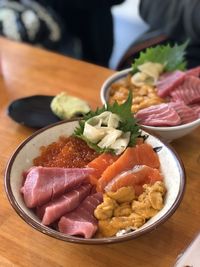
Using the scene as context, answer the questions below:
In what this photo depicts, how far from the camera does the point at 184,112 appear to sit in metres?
1.05

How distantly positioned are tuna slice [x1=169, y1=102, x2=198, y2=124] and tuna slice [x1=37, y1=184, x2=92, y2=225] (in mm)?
338

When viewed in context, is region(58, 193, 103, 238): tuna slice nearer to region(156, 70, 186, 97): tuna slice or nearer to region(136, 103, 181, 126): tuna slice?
region(136, 103, 181, 126): tuna slice

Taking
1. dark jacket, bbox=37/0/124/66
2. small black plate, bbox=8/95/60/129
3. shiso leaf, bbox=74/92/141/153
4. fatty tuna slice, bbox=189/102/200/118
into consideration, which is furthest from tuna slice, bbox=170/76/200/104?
dark jacket, bbox=37/0/124/66

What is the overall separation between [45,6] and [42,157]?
125 centimetres

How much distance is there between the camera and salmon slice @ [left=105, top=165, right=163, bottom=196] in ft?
2.67

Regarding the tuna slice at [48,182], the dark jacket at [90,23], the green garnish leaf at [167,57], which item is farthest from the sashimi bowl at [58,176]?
the dark jacket at [90,23]

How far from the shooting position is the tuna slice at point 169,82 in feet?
3.76

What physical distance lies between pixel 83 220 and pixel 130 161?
0.17 m

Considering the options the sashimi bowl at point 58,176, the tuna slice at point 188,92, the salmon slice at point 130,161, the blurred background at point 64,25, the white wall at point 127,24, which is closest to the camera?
the sashimi bowl at point 58,176

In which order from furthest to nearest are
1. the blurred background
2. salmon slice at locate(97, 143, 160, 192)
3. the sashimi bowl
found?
the blurred background → salmon slice at locate(97, 143, 160, 192) → the sashimi bowl

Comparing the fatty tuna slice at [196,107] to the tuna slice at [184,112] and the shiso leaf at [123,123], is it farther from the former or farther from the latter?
the shiso leaf at [123,123]

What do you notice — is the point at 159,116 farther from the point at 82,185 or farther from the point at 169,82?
the point at 82,185

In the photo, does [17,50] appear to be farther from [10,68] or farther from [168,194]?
[168,194]

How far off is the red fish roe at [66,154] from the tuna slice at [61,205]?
83 millimetres
